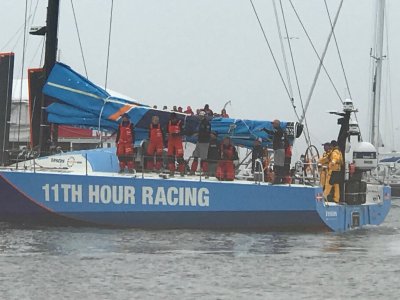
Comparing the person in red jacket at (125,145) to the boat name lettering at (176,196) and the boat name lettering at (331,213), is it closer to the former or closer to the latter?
the boat name lettering at (176,196)

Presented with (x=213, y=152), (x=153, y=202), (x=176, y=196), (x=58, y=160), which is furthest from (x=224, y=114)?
(x=58, y=160)

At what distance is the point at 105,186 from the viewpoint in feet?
59.0

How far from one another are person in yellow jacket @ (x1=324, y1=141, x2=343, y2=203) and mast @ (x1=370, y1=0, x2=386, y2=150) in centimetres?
2100

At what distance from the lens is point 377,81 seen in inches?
1706

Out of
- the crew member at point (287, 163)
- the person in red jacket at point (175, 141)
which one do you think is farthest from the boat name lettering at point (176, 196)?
the crew member at point (287, 163)

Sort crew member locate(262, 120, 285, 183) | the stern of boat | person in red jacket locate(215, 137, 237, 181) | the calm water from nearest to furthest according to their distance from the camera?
the calm water < person in red jacket locate(215, 137, 237, 181) < crew member locate(262, 120, 285, 183) < the stern of boat

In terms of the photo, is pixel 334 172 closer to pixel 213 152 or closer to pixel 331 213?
pixel 331 213

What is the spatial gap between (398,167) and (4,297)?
156ft

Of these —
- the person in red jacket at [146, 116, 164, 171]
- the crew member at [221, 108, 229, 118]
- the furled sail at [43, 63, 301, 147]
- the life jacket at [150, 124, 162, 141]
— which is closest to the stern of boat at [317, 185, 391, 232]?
the furled sail at [43, 63, 301, 147]

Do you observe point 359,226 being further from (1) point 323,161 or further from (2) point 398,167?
(2) point 398,167

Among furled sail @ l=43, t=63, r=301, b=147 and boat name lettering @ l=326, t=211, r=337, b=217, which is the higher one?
furled sail @ l=43, t=63, r=301, b=147

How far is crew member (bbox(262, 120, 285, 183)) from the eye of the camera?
18828 millimetres

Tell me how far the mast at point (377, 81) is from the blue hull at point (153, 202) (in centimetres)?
2312

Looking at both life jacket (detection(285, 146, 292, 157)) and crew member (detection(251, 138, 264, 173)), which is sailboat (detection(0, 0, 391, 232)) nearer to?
life jacket (detection(285, 146, 292, 157))
